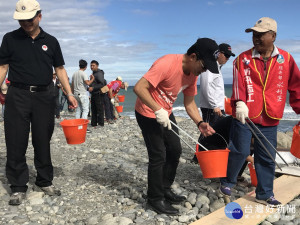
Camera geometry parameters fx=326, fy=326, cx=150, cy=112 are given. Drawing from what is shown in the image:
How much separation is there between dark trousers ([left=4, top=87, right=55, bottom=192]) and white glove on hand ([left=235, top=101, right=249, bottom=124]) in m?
2.17

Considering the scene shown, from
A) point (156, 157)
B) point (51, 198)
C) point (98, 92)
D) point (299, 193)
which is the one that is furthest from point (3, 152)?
point (299, 193)

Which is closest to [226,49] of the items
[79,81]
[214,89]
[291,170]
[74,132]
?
[214,89]

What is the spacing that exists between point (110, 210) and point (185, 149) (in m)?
3.27

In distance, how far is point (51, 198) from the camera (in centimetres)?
408

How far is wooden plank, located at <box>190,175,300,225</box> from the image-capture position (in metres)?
3.35

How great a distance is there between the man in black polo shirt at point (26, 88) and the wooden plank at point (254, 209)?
6.87 ft

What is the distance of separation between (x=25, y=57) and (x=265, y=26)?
262 cm

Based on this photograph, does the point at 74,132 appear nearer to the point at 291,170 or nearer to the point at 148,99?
the point at 148,99

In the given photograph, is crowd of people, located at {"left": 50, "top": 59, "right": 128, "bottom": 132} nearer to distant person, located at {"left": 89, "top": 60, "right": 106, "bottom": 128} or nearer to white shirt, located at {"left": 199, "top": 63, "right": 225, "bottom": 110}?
distant person, located at {"left": 89, "top": 60, "right": 106, "bottom": 128}

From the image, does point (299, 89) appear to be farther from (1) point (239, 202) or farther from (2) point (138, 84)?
(2) point (138, 84)

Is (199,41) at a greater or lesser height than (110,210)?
greater

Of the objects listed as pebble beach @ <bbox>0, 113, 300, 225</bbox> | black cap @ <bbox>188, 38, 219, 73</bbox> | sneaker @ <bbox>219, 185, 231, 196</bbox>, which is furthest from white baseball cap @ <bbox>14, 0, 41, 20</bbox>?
sneaker @ <bbox>219, 185, 231, 196</bbox>

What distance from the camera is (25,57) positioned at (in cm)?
366

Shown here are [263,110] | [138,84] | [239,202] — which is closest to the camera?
[138,84]
